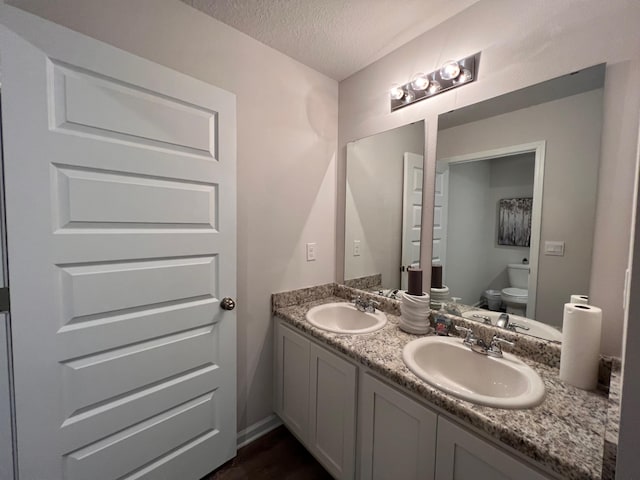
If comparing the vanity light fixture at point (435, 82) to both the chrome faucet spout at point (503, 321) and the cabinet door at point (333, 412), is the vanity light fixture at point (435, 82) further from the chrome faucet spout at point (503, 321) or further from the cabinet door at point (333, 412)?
the cabinet door at point (333, 412)

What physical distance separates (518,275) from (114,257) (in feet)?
5.85

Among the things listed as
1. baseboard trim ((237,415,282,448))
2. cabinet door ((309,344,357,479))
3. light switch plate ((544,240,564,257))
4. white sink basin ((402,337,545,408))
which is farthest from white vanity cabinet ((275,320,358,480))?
light switch plate ((544,240,564,257))

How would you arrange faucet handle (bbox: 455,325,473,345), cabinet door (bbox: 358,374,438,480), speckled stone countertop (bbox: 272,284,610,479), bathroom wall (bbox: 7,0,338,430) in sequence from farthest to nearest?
1. bathroom wall (bbox: 7,0,338,430)
2. faucet handle (bbox: 455,325,473,345)
3. cabinet door (bbox: 358,374,438,480)
4. speckled stone countertop (bbox: 272,284,610,479)

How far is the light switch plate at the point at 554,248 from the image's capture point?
1078 mm

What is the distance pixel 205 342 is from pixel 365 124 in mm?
1688

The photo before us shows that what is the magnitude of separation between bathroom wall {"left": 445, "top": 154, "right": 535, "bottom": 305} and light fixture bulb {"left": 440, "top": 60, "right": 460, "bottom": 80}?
445 millimetres

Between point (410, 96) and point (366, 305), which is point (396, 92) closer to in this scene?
point (410, 96)

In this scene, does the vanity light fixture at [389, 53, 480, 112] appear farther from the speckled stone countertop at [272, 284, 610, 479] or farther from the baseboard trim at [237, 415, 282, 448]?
the baseboard trim at [237, 415, 282, 448]

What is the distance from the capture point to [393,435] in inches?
40.1

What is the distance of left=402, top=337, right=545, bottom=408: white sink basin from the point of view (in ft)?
2.72

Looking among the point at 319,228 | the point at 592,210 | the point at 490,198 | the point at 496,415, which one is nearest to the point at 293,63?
the point at 319,228

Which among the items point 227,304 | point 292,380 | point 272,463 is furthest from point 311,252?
point 272,463

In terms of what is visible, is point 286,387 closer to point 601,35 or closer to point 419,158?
point 419,158

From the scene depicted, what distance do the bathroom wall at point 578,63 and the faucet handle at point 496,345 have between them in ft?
1.02
